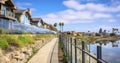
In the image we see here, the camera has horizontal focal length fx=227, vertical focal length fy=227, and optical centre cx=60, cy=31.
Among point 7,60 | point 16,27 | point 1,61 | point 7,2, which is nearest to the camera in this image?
point 1,61

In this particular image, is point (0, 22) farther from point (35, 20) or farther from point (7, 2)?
point (35, 20)

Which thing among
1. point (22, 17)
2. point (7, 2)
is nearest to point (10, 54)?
point (7, 2)

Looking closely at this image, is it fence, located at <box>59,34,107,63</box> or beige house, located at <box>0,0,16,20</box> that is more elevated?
beige house, located at <box>0,0,16,20</box>

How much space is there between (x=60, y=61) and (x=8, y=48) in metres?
4.90

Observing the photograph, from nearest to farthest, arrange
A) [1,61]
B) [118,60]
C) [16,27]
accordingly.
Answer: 1. [1,61]
2. [118,60]
3. [16,27]

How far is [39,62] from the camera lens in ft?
46.6

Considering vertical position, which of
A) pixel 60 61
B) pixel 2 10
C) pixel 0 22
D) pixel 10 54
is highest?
pixel 2 10

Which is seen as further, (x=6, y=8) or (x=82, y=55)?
(x=6, y=8)

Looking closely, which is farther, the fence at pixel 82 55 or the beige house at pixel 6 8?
the beige house at pixel 6 8

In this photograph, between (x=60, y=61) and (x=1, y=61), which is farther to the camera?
(x=60, y=61)

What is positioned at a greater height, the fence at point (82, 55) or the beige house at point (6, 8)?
the beige house at point (6, 8)

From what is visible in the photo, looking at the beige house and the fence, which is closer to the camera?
the fence

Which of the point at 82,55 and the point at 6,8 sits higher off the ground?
the point at 6,8

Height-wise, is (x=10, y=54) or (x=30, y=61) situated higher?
(x=10, y=54)
